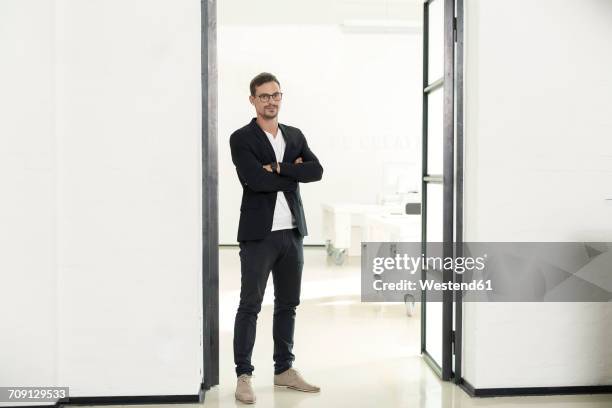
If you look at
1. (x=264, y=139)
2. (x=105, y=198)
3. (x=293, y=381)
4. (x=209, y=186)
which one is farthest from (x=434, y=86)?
(x=105, y=198)

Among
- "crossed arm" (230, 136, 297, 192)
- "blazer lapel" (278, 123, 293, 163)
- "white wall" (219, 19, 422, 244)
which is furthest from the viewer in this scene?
"white wall" (219, 19, 422, 244)

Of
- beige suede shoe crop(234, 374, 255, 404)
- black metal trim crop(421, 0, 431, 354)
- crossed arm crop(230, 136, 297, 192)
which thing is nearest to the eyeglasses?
crossed arm crop(230, 136, 297, 192)

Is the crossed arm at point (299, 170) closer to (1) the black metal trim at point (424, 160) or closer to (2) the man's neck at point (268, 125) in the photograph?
(2) the man's neck at point (268, 125)

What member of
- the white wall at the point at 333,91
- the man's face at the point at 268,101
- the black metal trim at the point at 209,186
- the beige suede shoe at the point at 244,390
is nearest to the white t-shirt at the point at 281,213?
the man's face at the point at 268,101

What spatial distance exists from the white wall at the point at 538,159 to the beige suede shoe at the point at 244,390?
114cm

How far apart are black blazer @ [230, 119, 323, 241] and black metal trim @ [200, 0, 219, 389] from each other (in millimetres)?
141

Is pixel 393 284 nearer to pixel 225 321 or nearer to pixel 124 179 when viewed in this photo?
pixel 225 321

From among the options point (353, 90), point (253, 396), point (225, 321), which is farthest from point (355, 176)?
point (253, 396)

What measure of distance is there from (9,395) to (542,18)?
10.5 feet

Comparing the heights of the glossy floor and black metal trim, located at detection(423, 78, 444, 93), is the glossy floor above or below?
below

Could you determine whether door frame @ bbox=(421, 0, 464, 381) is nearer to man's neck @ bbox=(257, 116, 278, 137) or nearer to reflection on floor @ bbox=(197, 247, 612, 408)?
reflection on floor @ bbox=(197, 247, 612, 408)

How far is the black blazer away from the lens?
332cm

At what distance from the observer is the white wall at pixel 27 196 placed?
3.17 metres

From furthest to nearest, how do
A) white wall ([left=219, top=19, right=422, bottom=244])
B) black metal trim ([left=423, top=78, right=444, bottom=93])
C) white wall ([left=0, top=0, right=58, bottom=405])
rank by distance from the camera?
white wall ([left=219, top=19, right=422, bottom=244]) < black metal trim ([left=423, top=78, right=444, bottom=93]) < white wall ([left=0, top=0, right=58, bottom=405])
